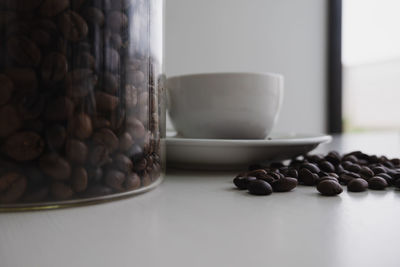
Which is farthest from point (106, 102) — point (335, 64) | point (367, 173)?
point (335, 64)

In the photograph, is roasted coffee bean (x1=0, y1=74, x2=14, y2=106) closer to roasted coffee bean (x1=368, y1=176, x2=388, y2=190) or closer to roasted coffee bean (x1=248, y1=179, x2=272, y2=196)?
roasted coffee bean (x1=248, y1=179, x2=272, y2=196)

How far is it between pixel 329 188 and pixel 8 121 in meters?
0.36

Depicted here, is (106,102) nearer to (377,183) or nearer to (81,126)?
(81,126)

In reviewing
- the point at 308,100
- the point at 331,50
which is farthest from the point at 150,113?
the point at 331,50

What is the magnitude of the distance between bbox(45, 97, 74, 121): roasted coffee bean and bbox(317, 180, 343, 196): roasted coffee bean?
305mm

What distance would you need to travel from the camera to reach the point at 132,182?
409 mm

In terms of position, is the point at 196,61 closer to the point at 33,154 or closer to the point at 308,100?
the point at 308,100

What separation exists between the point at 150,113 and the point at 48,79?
0.14m

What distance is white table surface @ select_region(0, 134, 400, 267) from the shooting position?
9.3 inches

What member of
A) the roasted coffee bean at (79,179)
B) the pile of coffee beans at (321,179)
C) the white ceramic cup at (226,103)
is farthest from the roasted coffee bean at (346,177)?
the roasted coffee bean at (79,179)

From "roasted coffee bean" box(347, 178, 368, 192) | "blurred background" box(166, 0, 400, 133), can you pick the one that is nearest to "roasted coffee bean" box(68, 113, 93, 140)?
"roasted coffee bean" box(347, 178, 368, 192)

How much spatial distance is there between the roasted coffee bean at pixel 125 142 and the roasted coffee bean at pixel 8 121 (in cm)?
10

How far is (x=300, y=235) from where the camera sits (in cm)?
28

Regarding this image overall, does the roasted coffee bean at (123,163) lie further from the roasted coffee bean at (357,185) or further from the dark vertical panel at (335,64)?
the dark vertical panel at (335,64)
